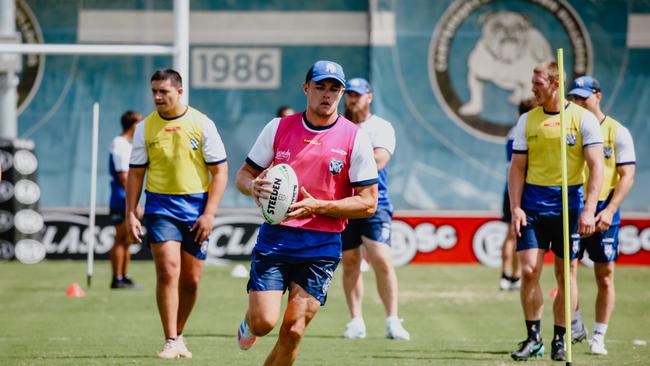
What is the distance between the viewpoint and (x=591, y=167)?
8.73 m

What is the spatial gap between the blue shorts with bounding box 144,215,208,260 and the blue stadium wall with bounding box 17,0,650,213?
10721mm

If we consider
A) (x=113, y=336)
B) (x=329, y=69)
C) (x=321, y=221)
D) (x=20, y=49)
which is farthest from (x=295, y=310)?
(x=20, y=49)

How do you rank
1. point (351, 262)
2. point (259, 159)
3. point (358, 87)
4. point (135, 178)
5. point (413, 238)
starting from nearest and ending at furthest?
point (259, 159) → point (135, 178) → point (358, 87) → point (351, 262) → point (413, 238)

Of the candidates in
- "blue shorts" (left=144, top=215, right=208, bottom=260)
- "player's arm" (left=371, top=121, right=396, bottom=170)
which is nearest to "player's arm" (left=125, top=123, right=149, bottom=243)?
"blue shorts" (left=144, top=215, right=208, bottom=260)

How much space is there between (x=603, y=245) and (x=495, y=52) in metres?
10.5

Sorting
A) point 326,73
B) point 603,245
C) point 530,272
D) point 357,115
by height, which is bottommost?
point 530,272

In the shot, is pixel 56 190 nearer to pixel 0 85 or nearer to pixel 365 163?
pixel 0 85

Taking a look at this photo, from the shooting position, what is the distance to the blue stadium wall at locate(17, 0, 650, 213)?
775 inches

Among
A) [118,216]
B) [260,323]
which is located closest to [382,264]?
[260,323]

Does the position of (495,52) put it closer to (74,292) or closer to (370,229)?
(74,292)

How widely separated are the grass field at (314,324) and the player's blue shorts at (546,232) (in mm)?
900

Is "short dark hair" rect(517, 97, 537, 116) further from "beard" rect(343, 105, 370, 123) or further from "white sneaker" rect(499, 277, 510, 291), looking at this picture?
"beard" rect(343, 105, 370, 123)

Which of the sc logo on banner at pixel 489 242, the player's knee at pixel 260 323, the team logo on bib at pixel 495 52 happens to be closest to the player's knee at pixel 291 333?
the player's knee at pixel 260 323

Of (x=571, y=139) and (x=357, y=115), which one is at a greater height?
(x=357, y=115)
